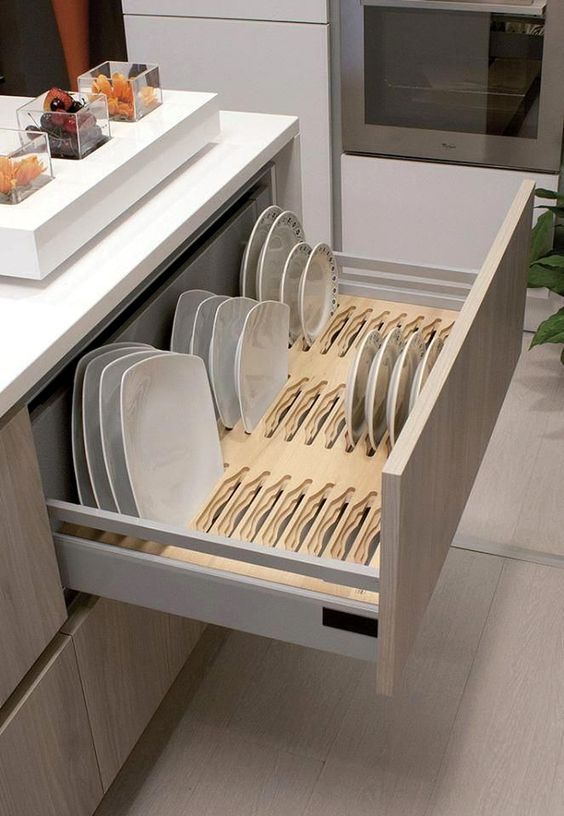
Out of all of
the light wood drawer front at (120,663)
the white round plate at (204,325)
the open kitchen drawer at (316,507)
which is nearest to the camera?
the open kitchen drawer at (316,507)

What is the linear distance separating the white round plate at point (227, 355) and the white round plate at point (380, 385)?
0.68 feet

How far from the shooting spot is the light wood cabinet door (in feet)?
3.64

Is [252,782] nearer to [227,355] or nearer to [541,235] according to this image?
[227,355]

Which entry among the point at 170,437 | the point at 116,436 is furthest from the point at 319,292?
the point at 116,436

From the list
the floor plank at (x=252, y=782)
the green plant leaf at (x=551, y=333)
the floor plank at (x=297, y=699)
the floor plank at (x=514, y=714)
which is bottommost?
the floor plank at (x=252, y=782)

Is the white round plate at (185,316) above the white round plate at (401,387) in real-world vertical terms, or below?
above

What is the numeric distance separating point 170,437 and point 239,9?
1.64 meters

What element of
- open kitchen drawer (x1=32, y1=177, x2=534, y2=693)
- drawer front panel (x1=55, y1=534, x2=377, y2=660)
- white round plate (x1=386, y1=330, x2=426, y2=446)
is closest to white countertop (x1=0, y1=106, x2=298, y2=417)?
open kitchen drawer (x1=32, y1=177, x2=534, y2=693)

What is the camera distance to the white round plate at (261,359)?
1468 millimetres

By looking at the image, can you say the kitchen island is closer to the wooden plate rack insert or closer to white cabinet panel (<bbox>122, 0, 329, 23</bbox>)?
the wooden plate rack insert

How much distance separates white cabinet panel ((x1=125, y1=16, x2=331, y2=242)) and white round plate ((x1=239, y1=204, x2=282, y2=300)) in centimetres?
112

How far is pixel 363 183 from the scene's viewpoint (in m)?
2.78

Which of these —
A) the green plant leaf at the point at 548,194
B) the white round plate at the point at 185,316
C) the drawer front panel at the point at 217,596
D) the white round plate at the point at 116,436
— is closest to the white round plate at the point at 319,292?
the white round plate at the point at 185,316

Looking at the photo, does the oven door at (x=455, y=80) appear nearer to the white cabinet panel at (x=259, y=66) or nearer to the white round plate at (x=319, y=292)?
the white cabinet panel at (x=259, y=66)
